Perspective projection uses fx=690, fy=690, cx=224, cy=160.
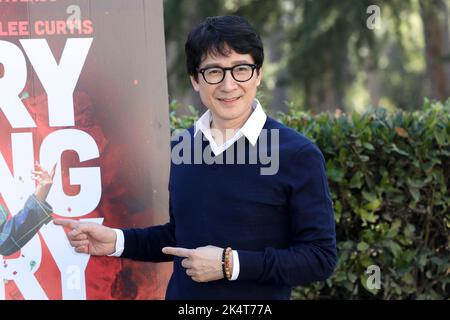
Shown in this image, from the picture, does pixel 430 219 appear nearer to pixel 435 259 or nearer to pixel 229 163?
pixel 435 259

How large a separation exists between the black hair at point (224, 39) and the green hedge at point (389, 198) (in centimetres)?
163

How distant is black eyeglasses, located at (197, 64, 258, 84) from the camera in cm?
238

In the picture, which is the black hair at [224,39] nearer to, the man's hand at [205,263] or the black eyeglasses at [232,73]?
the black eyeglasses at [232,73]

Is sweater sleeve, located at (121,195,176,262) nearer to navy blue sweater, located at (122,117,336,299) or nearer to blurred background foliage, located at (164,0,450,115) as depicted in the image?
navy blue sweater, located at (122,117,336,299)

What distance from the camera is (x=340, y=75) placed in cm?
1115

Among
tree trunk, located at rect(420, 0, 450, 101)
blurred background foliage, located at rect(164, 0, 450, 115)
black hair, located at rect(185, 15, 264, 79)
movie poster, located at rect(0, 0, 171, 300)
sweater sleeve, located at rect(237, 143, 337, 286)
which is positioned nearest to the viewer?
sweater sleeve, located at rect(237, 143, 337, 286)

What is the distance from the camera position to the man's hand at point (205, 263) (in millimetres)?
2279

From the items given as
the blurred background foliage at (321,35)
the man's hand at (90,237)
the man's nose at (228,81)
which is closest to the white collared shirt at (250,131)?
the man's nose at (228,81)

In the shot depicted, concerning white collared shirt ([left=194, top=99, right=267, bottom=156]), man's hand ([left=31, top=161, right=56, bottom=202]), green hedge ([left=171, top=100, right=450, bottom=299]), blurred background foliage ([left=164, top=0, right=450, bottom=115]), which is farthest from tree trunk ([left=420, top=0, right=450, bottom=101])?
white collared shirt ([left=194, top=99, right=267, bottom=156])

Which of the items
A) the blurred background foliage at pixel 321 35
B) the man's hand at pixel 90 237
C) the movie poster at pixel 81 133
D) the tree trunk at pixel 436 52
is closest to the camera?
the man's hand at pixel 90 237

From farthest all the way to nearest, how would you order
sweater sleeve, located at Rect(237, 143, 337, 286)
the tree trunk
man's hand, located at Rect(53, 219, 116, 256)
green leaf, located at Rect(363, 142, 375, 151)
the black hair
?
1. the tree trunk
2. green leaf, located at Rect(363, 142, 375, 151)
3. man's hand, located at Rect(53, 219, 116, 256)
4. the black hair
5. sweater sleeve, located at Rect(237, 143, 337, 286)

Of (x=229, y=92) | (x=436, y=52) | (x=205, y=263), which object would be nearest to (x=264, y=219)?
(x=205, y=263)

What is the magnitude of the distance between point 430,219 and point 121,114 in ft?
6.53

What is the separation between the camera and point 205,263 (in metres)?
2.28
